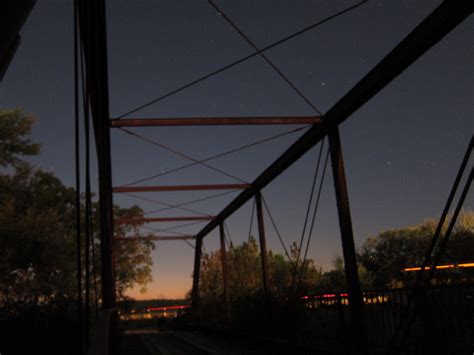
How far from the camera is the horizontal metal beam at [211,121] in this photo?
10.1 meters

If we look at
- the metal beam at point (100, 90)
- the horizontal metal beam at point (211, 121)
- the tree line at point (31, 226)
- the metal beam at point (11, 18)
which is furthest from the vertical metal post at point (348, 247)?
the tree line at point (31, 226)

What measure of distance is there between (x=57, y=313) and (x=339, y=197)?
5.50m

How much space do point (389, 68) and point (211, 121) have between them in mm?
4631

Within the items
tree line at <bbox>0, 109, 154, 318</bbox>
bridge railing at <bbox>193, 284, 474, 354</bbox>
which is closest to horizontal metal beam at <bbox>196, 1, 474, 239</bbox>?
bridge railing at <bbox>193, 284, 474, 354</bbox>

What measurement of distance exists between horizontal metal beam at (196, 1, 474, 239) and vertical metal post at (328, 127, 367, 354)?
566 mm

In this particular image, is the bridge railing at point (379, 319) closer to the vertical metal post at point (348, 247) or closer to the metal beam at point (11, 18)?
the vertical metal post at point (348, 247)

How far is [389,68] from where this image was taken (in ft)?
22.6

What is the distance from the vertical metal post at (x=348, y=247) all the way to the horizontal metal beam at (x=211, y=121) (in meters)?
1.18

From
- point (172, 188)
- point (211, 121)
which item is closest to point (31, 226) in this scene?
point (172, 188)

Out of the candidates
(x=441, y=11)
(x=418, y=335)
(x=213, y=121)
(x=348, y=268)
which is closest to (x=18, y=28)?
(x=441, y=11)

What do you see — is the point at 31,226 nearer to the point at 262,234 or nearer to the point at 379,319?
the point at 262,234

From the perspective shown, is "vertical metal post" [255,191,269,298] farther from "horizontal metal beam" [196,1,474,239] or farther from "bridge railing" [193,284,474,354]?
"horizontal metal beam" [196,1,474,239]

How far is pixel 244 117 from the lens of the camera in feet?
35.3

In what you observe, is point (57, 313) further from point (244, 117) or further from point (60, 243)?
point (60, 243)
